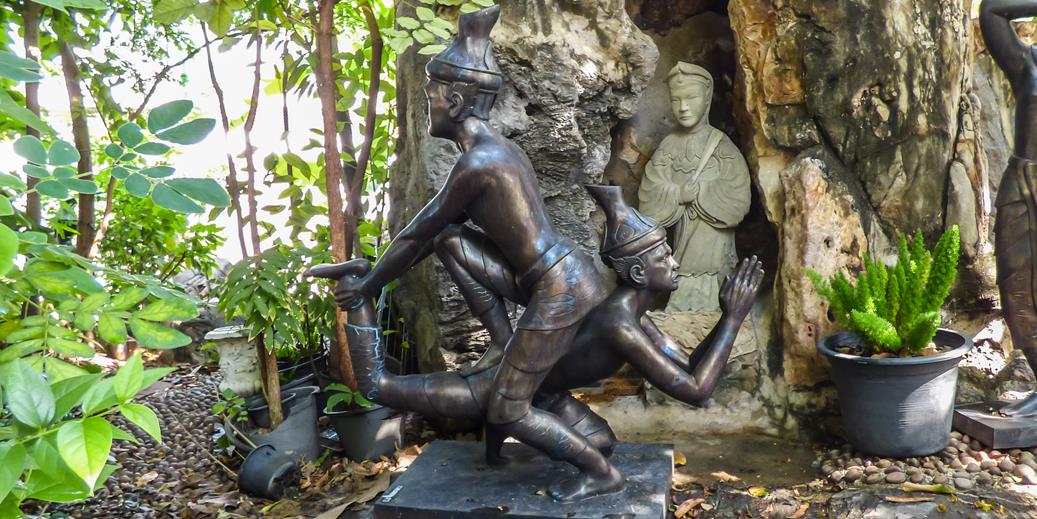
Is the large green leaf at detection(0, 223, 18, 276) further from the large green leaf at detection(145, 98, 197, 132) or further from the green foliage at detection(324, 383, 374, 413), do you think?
the green foliage at detection(324, 383, 374, 413)

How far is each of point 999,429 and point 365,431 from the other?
277 centimetres

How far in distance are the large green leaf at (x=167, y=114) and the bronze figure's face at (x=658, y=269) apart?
4.78ft

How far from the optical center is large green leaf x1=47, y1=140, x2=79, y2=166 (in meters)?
1.21

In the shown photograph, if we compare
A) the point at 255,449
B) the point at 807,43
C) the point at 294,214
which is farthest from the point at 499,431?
the point at 807,43

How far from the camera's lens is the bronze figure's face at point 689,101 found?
149 inches

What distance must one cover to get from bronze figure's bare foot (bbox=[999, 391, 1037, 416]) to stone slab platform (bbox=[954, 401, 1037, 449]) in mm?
32

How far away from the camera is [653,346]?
7.59 ft

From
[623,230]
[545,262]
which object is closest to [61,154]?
[545,262]

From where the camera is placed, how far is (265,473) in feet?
9.77

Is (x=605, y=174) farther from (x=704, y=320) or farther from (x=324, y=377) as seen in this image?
(x=324, y=377)

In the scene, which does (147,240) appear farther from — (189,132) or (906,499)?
(906,499)

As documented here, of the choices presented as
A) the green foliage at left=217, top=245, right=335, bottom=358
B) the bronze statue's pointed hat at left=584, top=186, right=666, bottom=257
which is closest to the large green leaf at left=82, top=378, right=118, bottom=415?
the bronze statue's pointed hat at left=584, top=186, right=666, bottom=257

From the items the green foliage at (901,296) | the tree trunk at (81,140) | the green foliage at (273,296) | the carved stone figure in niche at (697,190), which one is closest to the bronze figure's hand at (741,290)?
the green foliage at (901,296)

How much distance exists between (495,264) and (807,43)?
2007 millimetres
